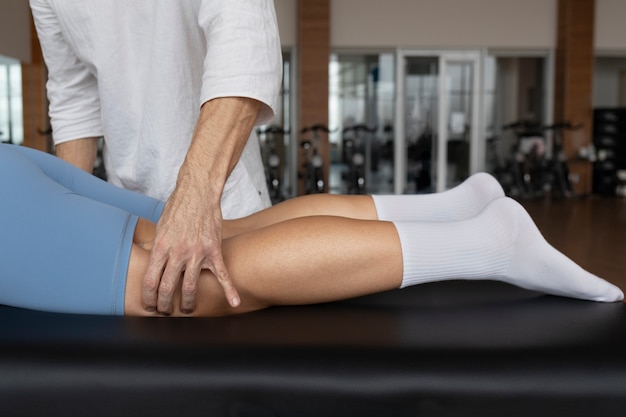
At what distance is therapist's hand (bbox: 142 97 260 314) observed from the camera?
32.4 inches

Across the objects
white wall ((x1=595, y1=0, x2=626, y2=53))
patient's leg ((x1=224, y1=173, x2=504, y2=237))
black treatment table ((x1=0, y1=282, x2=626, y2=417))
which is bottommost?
black treatment table ((x1=0, y1=282, x2=626, y2=417))

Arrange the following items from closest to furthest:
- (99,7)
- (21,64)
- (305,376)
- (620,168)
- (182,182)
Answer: (305,376) → (182,182) → (99,7) → (21,64) → (620,168)

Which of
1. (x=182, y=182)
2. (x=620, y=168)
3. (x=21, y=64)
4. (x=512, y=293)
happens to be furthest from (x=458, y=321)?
(x=620, y=168)

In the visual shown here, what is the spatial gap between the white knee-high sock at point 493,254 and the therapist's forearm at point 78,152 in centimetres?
82

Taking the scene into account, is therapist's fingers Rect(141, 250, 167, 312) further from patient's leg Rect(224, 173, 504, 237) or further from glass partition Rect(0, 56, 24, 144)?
glass partition Rect(0, 56, 24, 144)

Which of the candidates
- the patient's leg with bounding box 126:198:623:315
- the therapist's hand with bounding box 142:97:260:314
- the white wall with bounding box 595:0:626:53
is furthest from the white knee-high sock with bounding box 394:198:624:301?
the white wall with bounding box 595:0:626:53

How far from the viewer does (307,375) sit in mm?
721

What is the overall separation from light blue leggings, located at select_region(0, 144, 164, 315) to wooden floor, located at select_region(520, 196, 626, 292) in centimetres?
257

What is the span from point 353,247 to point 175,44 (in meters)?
0.60

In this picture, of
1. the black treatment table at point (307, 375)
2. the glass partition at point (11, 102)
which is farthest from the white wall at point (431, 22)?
the black treatment table at point (307, 375)

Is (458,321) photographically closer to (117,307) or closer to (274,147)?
(117,307)

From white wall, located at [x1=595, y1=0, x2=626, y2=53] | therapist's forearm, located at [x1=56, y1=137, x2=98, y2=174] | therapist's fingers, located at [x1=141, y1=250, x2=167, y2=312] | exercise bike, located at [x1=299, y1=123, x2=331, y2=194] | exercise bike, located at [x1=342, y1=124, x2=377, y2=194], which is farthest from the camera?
white wall, located at [x1=595, y1=0, x2=626, y2=53]

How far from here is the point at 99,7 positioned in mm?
1226

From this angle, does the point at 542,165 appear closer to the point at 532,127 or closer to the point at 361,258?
the point at 532,127
